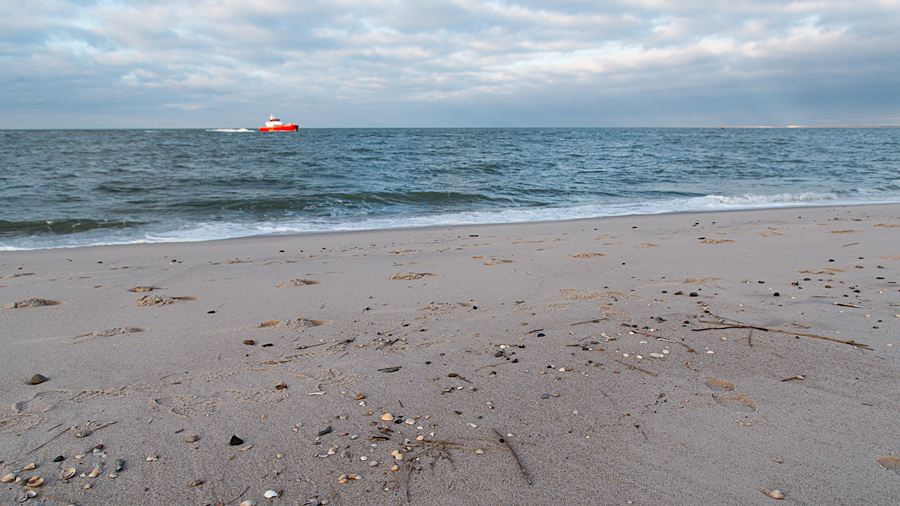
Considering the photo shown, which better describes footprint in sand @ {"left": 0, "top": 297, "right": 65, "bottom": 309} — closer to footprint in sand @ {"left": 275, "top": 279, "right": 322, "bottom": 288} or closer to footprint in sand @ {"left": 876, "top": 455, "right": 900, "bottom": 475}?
footprint in sand @ {"left": 275, "top": 279, "right": 322, "bottom": 288}

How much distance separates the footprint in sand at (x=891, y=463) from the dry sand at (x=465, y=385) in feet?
0.07

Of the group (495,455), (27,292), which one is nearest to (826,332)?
(495,455)

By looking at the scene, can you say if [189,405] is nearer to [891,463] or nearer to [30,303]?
[30,303]

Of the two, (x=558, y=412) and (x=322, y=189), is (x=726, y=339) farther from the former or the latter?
(x=322, y=189)

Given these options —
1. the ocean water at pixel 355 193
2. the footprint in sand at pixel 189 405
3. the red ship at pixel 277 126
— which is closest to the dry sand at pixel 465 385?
the footprint in sand at pixel 189 405

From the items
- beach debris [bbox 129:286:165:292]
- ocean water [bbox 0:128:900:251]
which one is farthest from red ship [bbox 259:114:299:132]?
beach debris [bbox 129:286:165:292]

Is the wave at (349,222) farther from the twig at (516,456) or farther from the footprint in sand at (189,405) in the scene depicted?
the twig at (516,456)

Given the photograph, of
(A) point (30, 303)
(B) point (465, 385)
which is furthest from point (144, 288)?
(B) point (465, 385)

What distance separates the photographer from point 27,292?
3.69 meters

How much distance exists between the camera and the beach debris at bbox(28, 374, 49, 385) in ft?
6.94

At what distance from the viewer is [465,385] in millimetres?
2094

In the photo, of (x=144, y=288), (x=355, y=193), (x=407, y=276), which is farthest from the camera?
(x=355, y=193)

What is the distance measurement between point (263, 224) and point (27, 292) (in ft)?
15.0

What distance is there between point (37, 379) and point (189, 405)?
86 centimetres
